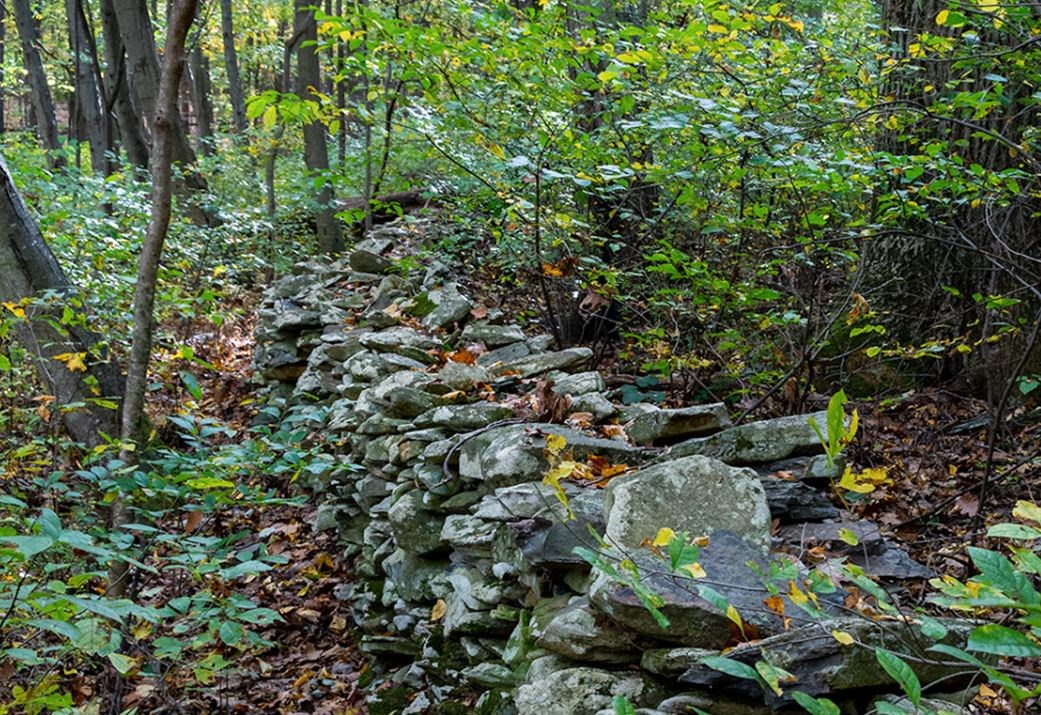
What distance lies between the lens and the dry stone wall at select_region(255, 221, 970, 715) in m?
2.28

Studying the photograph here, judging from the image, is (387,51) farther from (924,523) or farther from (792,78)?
(924,523)

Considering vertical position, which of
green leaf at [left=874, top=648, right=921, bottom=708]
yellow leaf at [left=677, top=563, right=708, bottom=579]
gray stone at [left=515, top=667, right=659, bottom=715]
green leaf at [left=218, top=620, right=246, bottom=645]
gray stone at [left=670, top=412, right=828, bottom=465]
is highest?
green leaf at [left=874, top=648, right=921, bottom=708]

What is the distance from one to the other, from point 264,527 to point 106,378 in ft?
5.08

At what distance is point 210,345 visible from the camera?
8953mm

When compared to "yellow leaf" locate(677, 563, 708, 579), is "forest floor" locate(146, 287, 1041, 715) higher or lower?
lower

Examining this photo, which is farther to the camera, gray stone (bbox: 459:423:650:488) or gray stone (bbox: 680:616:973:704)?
gray stone (bbox: 459:423:650:488)

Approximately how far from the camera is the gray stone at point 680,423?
3490 millimetres

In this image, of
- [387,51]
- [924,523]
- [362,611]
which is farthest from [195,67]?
[924,523]

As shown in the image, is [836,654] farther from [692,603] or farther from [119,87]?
[119,87]

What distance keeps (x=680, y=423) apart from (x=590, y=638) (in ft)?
4.17

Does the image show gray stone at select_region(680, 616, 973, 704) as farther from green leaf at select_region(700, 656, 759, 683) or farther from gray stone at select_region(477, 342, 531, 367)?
gray stone at select_region(477, 342, 531, 367)

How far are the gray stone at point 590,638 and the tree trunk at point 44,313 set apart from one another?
380 centimetres

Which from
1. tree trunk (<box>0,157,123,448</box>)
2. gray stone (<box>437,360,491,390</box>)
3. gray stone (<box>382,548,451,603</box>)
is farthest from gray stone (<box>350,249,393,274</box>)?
gray stone (<box>382,548,451,603</box>)

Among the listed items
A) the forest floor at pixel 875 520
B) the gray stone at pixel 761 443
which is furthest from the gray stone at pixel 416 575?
the gray stone at pixel 761 443
